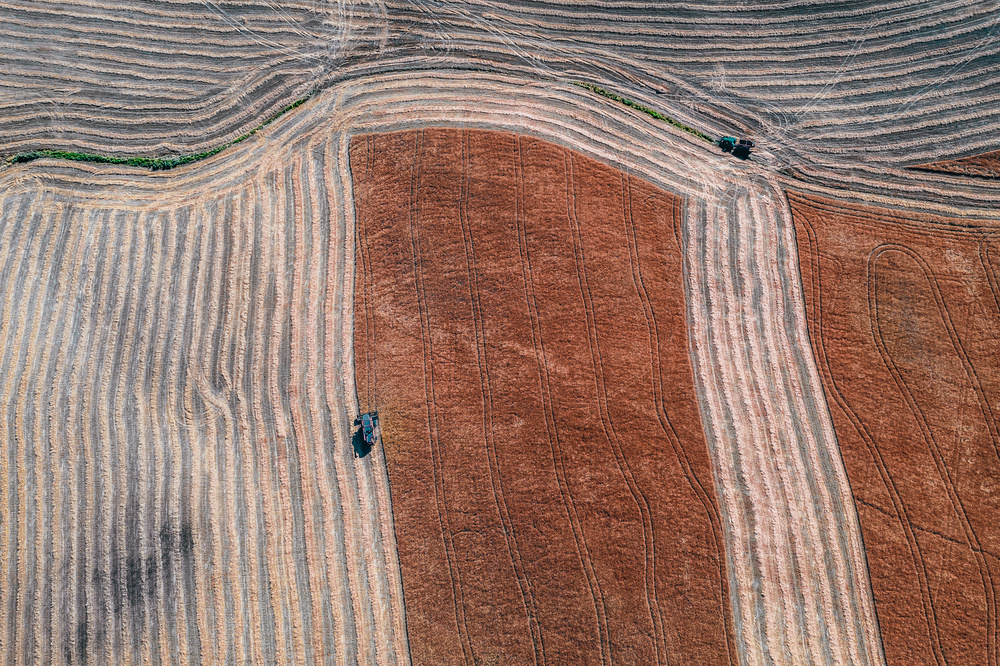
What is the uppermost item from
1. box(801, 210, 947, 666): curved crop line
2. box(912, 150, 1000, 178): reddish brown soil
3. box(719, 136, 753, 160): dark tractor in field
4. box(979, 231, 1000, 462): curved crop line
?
box(719, 136, 753, 160): dark tractor in field

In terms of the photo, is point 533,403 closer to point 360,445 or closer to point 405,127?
point 360,445

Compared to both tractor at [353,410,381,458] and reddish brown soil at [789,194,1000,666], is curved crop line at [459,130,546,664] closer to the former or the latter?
tractor at [353,410,381,458]

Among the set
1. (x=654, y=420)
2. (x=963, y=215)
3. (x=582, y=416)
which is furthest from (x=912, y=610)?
(x=963, y=215)

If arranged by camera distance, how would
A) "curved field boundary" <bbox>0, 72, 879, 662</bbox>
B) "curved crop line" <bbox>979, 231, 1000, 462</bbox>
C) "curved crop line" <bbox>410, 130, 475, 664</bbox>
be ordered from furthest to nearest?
"curved crop line" <bbox>979, 231, 1000, 462</bbox> < "curved field boundary" <bbox>0, 72, 879, 662</bbox> < "curved crop line" <bbox>410, 130, 475, 664</bbox>

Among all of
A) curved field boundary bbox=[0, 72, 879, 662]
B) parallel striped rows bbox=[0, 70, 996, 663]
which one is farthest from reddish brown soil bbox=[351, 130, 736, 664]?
parallel striped rows bbox=[0, 70, 996, 663]

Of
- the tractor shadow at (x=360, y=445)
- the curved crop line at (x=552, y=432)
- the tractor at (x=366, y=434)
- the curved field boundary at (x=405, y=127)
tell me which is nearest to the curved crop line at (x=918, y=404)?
the curved field boundary at (x=405, y=127)

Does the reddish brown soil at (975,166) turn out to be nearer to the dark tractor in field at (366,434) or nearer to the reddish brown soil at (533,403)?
the reddish brown soil at (533,403)

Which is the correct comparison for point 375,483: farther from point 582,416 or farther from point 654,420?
point 654,420
